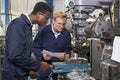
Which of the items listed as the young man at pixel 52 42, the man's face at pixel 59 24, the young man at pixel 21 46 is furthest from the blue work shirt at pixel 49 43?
the young man at pixel 21 46

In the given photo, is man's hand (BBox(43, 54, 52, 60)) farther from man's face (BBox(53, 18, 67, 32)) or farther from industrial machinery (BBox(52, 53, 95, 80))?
industrial machinery (BBox(52, 53, 95, 80))

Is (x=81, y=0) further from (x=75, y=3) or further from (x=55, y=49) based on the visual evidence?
(x=55, y=49)

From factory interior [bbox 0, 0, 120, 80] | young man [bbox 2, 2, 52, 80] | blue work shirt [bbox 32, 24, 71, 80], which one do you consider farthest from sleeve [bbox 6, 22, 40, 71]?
blue work shirt [bbox 32, 24, 71, 80]

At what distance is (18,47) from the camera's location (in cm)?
172

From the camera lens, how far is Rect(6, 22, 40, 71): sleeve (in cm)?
172

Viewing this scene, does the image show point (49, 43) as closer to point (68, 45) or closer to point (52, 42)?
point (52, 42)

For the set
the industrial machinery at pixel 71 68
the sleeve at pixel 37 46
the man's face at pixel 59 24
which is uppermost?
the man's face at pixel 59 24

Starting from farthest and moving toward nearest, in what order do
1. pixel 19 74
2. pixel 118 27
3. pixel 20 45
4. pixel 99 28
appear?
pixel 19 74, pixel 20 45, pixel 99 28, pixel 118 27

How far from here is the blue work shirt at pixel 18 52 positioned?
5.67ft

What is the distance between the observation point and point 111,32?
5.44ft

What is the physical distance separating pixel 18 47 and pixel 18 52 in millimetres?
40

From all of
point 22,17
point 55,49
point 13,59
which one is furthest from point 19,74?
point 55,49

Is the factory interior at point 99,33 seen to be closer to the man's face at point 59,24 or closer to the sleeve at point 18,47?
the sleeve at point 18,47

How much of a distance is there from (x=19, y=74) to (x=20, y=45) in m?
0.29
